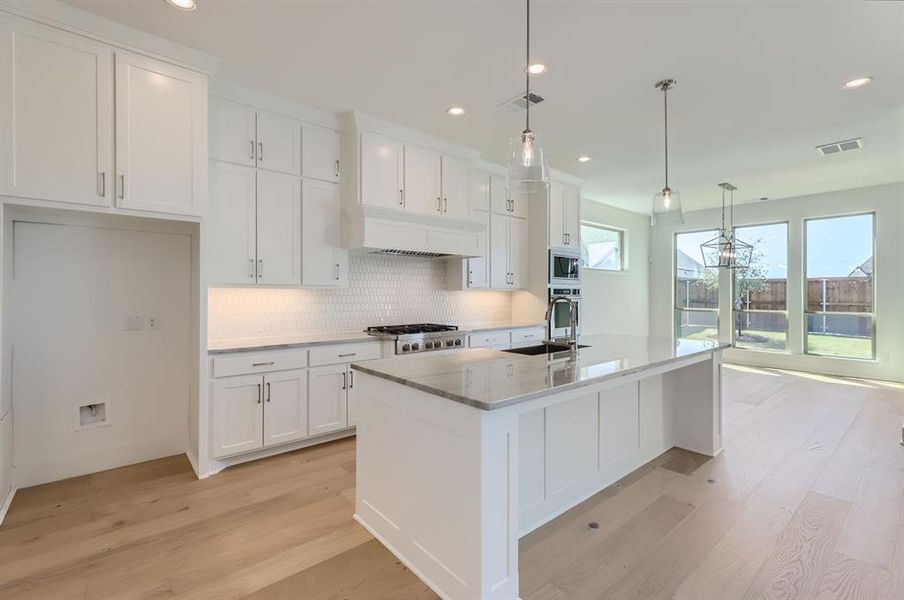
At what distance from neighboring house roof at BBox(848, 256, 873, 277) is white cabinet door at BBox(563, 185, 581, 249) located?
4299 millimetres

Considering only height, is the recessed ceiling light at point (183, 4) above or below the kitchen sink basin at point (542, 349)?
above

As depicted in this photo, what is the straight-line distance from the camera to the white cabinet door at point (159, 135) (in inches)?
98.7

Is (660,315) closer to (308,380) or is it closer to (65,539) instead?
(308,380)

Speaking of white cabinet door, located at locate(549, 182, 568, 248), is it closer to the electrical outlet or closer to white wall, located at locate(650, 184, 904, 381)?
white wall, located at locate(650, 184, 904, 381)


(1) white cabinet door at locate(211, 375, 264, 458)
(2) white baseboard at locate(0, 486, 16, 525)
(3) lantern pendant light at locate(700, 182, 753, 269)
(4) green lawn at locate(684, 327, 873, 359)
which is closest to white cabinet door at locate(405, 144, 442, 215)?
(1) white cabinet door at locate(211, 375, 264, 458)

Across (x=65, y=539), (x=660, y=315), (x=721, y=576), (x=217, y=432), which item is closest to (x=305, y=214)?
(x=217, y=432)

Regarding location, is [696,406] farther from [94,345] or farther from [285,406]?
[94,345]

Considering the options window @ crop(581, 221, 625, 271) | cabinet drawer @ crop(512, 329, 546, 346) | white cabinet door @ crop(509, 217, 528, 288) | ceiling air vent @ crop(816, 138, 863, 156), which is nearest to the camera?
ceiling air vent @ crop(816, 138, 863, 156)

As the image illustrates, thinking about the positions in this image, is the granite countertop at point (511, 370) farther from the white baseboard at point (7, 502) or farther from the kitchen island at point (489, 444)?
the white baseboard at point (7, 502)

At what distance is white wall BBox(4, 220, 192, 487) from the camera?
2709 millimetres

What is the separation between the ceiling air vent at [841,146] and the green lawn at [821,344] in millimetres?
3314

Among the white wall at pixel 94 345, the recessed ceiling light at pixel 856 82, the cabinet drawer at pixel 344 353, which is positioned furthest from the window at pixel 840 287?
the white wall at pixel 94 345

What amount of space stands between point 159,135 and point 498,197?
339 centimetres

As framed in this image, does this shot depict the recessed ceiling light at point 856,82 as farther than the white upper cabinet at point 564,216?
No
